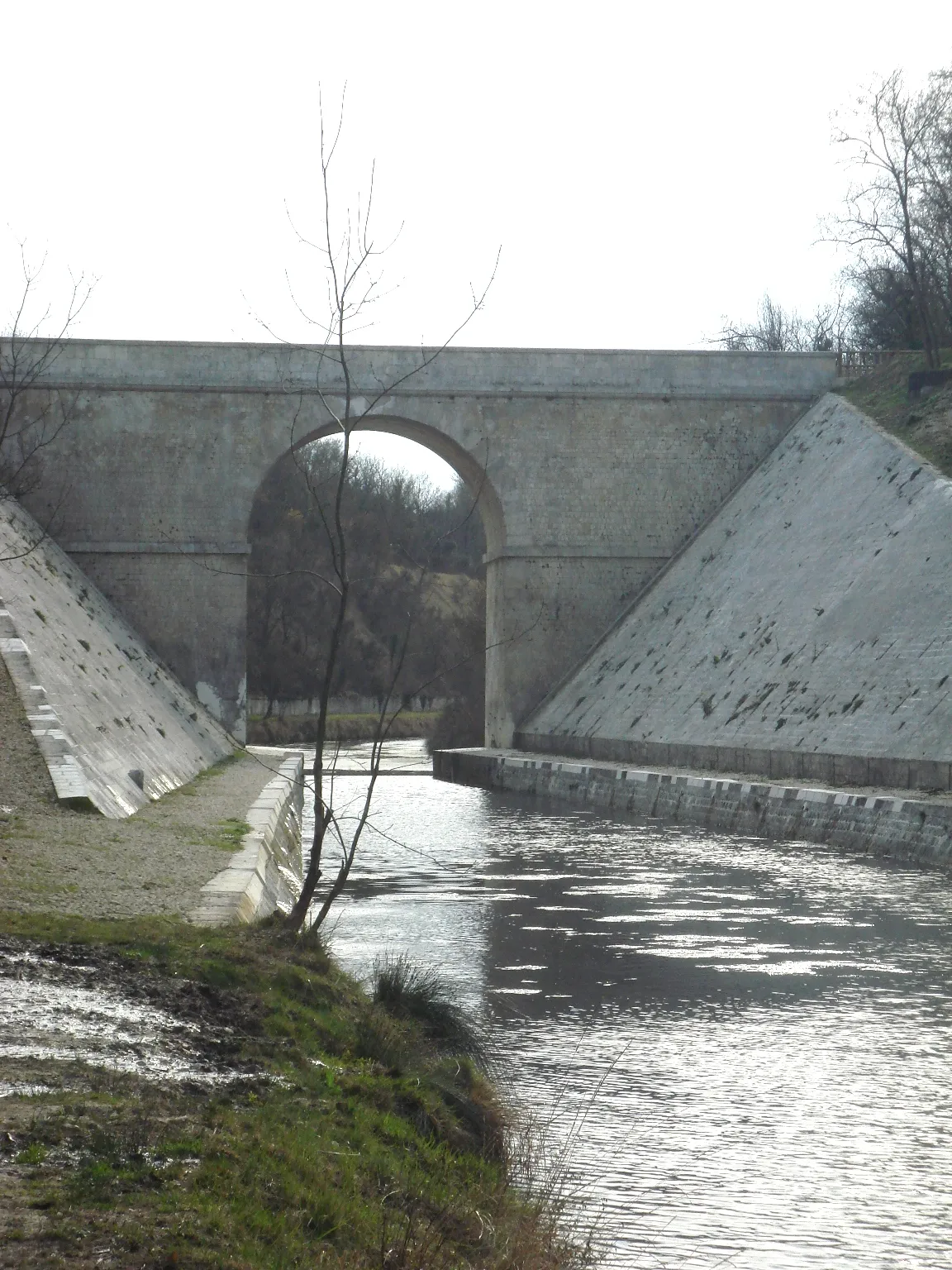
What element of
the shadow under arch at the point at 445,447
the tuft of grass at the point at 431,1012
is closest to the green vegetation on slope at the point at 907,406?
the shadow under arch at the point at 445,447

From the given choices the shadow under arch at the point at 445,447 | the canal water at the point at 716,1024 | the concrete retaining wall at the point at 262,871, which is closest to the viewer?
the canal water at the point at 716,1024

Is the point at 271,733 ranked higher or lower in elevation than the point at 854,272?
lower

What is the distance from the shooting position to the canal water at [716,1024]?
4.83 m

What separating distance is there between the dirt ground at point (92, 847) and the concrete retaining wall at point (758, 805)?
5727 mm

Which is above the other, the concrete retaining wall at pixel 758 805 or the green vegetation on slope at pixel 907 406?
the green vegetation on slope at pixel 907 406

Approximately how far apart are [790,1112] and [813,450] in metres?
23.4

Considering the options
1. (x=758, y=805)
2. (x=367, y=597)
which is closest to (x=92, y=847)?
(x=758, y=805)

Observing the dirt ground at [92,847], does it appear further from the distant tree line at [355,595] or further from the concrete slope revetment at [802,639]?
the distant tree line at [355,595]

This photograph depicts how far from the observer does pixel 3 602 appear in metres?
15.7

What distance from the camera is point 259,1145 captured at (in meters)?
4.19

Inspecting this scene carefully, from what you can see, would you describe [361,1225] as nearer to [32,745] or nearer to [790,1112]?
[790,1112]

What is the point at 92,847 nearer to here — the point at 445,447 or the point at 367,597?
the point at 445,447

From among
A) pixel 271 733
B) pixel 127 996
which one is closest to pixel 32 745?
pixel 127 996

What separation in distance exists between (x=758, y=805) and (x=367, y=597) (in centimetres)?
4804
